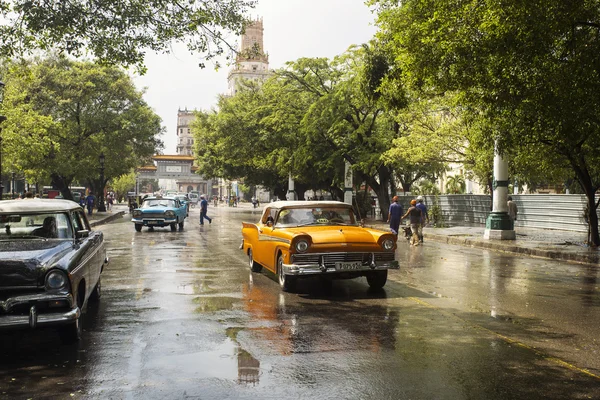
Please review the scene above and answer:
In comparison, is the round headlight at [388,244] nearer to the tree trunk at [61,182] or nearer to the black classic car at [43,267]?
the black classic car at [43,267]

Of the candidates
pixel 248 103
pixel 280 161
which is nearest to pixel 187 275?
pixel 280 161

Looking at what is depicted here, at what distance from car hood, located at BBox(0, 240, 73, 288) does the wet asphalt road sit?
2.53 ft

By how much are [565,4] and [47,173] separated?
3732 cm

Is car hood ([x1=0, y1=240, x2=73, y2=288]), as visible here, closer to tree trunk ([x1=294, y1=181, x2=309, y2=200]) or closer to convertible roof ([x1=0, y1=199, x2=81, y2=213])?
convertible roof ([x1=0, y1=199, x2=81, y2=213])

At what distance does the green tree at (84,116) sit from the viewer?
40938 millimetres

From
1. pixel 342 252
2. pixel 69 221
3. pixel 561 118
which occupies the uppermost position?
pixel 561 118

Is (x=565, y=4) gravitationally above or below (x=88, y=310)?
above

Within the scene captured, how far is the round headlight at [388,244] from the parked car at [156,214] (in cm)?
1869

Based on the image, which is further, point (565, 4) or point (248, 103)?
point (248, 103)

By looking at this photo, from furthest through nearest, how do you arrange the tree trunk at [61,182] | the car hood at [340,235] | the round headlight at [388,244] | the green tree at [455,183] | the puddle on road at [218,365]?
the tree trunk at [61,182], the green tree at [455,183], the round headlight at [388,244], the car hood at [340,235], the puddle on road at [218,365]

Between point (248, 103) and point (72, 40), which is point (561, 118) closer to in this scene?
point (72, 40)

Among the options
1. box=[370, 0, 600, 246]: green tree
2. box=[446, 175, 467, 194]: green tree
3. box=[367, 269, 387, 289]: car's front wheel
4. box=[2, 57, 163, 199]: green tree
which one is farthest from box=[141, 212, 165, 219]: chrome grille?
box=[446, 175, 467, 194]: green tree

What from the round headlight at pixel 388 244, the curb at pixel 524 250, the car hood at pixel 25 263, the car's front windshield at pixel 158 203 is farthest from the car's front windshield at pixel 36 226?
the car's front windshield at pixel 158 203

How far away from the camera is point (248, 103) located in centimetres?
4747
